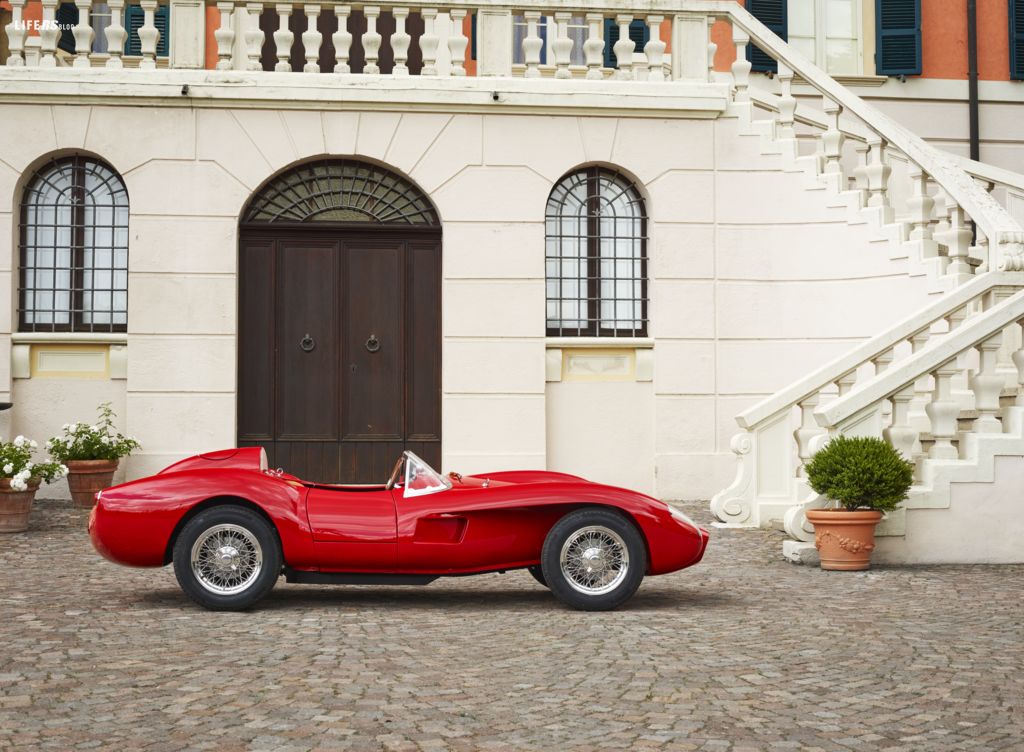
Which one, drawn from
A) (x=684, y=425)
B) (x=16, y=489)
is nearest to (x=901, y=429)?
(x=684, y=425)

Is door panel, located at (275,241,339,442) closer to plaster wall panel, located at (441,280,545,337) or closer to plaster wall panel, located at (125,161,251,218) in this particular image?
plaster wall panel, located at (125,161,251,218)

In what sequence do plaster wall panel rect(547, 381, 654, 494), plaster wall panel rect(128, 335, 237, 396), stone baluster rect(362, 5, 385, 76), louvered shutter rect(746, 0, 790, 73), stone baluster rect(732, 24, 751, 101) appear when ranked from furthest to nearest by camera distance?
louvered shutter rect(746, 0, 790, 73)
stone baluster rect(732, 24, 751, 101)
plaster wall panel rect(547, 381, 654, 494)
stone baluster rect(362, 5, 385, 76)
plaster wall panel rect(128, 335, 237, 396)

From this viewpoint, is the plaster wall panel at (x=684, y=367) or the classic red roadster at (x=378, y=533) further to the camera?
the plaster wall panel at (x=684, y=367)

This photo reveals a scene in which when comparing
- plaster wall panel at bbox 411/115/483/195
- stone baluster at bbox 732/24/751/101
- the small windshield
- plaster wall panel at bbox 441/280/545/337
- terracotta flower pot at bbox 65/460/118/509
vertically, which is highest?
stone baluster at bbox 732/24/751/101

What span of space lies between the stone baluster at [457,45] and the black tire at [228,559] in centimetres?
788

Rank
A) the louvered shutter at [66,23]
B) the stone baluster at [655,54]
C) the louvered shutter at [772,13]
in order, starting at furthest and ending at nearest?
1. the louvered shutter at [772,13]
2. the louvered shutter at [66,23]
3. the stone baluster at [655,54]

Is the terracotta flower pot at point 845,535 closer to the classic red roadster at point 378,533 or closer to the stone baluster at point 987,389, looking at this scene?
the stone baluster at point 987,389

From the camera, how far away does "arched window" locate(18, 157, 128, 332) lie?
45.5 ft

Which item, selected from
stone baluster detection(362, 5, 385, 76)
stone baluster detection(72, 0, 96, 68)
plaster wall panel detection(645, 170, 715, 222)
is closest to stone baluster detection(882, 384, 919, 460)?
plaster wall panel detection(645, 170, 715, 222)

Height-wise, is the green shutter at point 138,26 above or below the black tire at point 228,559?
above

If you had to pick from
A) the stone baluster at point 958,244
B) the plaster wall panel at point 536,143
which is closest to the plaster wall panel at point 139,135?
the plaster wall panel at point 536,143

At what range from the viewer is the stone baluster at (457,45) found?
14016mm

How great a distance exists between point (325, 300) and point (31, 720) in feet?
30.9

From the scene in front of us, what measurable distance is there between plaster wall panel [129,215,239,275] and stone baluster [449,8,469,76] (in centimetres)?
290
